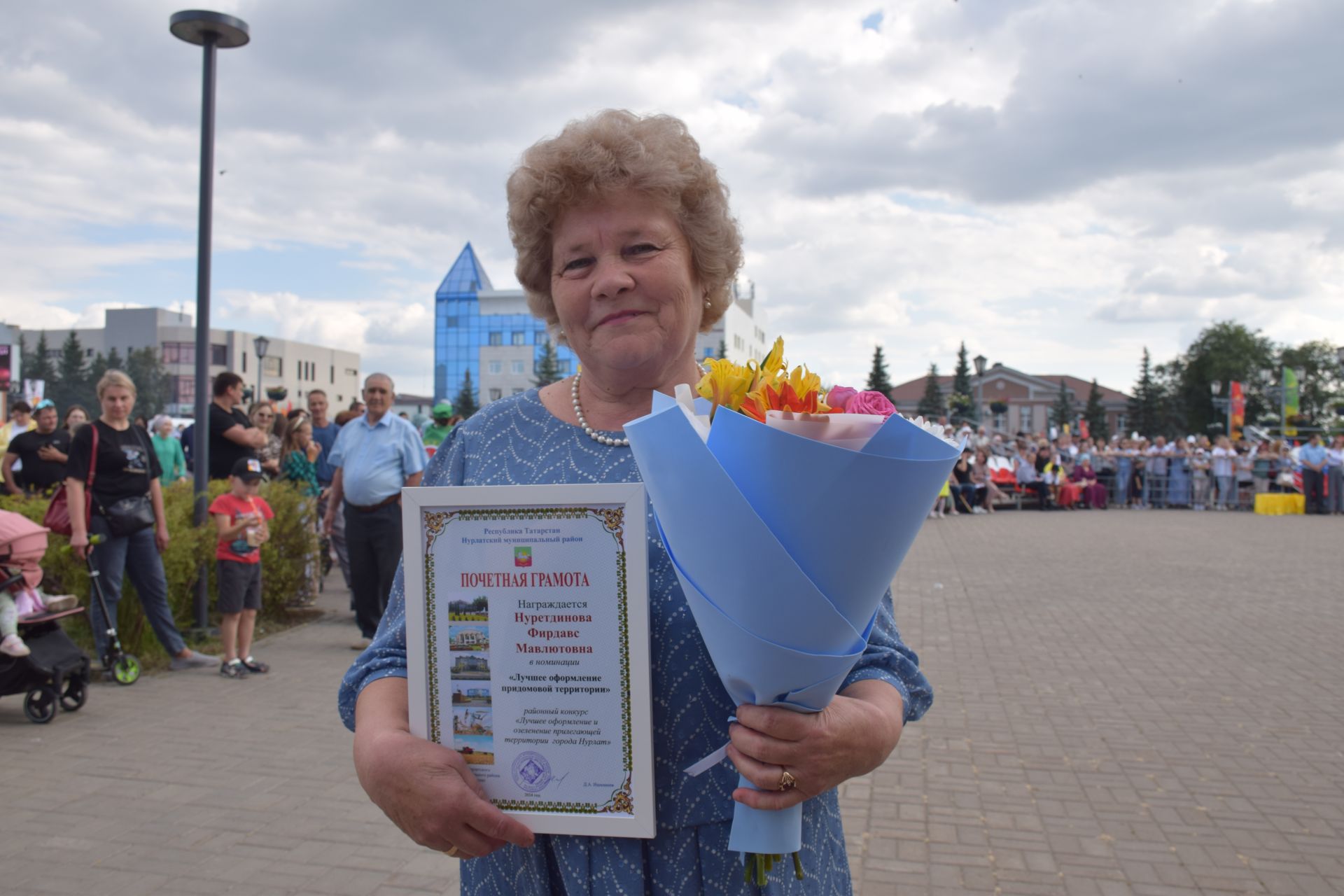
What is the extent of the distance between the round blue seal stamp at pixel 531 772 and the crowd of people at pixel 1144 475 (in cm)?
2253

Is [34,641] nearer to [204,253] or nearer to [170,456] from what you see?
[204,253]

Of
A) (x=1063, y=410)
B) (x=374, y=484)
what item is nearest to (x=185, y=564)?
(x=374, y=484)

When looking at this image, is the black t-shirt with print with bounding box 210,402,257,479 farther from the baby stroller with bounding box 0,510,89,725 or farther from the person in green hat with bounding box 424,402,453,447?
the person in green hat with bounding box 424,402,453,447

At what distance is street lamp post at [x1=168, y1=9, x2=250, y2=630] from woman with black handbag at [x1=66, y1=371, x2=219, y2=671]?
71 centimetres

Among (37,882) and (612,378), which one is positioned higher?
(612,378)

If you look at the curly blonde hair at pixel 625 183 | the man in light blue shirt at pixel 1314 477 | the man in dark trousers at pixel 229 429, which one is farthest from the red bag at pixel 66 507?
the man in light blue shirt at pixel 1314 477

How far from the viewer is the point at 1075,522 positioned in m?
21.1

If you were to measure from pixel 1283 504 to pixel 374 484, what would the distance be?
2316 cm

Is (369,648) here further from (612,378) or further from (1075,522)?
(1075,522)

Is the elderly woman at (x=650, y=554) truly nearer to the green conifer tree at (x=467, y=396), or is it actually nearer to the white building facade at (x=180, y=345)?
the green conifer tree at (x=467, y=396)

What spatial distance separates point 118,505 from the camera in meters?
6.85

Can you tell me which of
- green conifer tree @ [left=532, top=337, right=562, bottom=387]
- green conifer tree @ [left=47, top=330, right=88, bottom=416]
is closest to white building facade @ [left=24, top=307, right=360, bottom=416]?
green conifer tree @ [left=47, top=330, right=88, bottom=416]

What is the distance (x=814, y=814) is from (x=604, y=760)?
431 mm

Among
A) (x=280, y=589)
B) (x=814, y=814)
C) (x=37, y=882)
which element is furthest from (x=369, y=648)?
(x=280, y=589)
